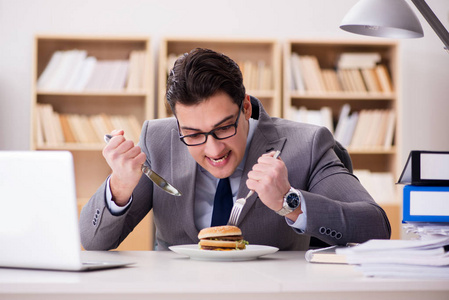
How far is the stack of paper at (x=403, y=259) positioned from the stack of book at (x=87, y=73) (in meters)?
3.22

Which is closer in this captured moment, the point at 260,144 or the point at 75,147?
the point at 260,144

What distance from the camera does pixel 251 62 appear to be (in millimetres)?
4461

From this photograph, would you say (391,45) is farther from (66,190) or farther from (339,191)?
(66,190)

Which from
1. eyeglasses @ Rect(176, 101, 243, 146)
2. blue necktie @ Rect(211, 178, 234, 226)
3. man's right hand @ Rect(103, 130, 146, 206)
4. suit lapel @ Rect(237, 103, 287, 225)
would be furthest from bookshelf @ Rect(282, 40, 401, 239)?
man's right hand @ Rect(103, 130, 146, 206)

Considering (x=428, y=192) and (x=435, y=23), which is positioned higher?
(x=435, y=23)

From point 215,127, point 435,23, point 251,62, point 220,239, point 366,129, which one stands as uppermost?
point 435,23

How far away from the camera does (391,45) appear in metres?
4.31

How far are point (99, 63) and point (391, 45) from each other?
2093 millimetres

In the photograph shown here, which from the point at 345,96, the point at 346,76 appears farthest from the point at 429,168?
the point at 346,76

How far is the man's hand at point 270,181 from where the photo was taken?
147cm

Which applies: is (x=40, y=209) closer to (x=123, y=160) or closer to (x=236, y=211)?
(x=123, y=160)

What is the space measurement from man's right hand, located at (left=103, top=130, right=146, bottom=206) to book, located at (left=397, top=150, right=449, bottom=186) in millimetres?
742

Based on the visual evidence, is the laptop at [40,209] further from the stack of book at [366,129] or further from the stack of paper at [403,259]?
the stack of book at [366,129]

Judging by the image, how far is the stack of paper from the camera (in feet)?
3.65
